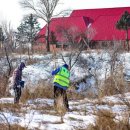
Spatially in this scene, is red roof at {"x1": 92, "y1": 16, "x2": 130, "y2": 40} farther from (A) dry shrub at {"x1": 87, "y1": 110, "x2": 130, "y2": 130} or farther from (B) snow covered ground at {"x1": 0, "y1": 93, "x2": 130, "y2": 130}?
(A) dry shrub at {"x1": 87, "y1": 110, "x2": 130, "y2": 130}

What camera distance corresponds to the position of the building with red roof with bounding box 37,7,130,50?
158 feet

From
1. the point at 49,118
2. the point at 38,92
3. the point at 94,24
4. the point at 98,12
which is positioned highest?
the point at 98,12

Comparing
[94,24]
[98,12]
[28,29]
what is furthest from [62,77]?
[28,29]

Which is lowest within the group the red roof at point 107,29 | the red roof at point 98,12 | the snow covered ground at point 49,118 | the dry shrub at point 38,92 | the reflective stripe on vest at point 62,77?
the dry shrub at point 38,92

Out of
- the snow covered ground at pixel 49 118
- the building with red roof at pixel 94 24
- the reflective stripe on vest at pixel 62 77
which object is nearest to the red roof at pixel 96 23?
the building with red roof at pixel 94 24

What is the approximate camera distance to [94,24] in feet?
171

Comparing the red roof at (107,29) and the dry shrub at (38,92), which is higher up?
the red roof at (107,29)

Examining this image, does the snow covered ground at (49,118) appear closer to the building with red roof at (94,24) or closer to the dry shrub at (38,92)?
the dry shrub at (38,92)

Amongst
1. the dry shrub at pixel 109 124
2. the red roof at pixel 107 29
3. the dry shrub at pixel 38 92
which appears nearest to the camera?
the dry shrub at pixel 109 124

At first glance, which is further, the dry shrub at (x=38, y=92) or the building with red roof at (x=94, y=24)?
the building with red roof at (x=94, y=24)

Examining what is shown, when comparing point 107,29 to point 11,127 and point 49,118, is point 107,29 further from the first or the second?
point 11,127

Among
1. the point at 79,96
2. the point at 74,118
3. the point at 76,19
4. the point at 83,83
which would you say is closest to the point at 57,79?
the point at 74,118

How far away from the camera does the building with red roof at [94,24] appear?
158 ft

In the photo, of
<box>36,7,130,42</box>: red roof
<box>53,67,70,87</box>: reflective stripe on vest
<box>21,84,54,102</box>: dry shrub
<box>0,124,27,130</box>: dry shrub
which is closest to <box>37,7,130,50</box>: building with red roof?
<box>36,7,130,42</box>: red roof
